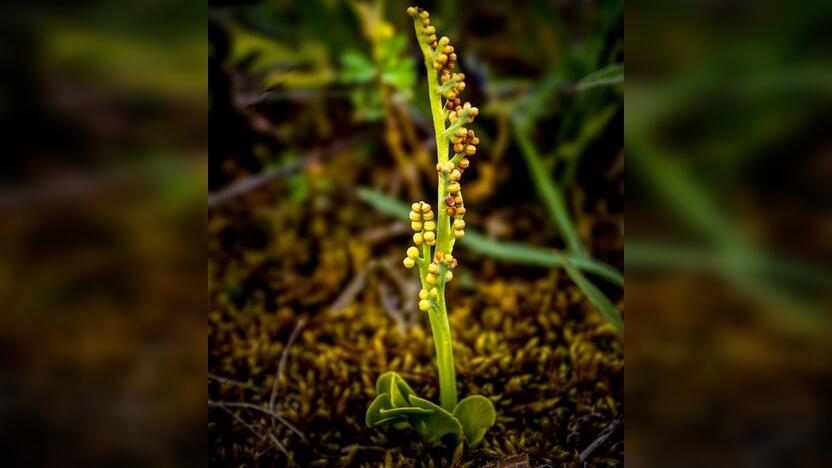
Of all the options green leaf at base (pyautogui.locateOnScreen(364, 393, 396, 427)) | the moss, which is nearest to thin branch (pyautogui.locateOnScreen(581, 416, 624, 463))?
the moss

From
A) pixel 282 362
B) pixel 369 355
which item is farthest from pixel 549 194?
pixel 282 362

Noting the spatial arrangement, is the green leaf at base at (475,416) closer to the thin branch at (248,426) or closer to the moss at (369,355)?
the moss at (369,355)

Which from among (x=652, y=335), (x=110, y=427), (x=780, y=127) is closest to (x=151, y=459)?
(x=110, y=427)

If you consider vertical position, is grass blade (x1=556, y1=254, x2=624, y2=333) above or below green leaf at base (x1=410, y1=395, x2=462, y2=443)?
above

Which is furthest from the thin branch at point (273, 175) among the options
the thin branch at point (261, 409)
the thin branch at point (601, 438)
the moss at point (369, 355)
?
the thin branch at point (601, 438)

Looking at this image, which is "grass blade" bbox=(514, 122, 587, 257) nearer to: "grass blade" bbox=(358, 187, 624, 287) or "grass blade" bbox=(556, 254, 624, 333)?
"grass blade" bbox=(358, 187, 624, 287)

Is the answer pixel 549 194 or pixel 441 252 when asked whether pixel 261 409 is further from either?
pixel 549 194

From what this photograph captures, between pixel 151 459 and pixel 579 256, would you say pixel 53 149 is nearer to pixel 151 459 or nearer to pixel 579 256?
pixel 151 459

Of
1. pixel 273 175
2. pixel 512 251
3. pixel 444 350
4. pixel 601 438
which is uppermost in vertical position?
pixel 273 175

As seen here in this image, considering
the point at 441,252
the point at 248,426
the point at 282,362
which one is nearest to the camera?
the point at 441,252
